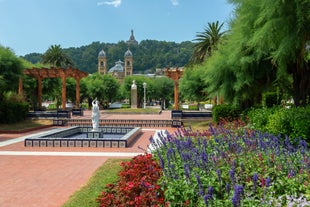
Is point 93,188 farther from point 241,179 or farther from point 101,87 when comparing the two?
point 101,87

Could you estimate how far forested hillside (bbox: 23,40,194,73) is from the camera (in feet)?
509

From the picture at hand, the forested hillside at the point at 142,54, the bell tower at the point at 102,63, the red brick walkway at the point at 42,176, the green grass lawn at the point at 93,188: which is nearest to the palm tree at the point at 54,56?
the red brick walkway at the point at 42,176

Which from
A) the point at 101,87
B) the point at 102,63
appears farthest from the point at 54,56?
the point at 102,63

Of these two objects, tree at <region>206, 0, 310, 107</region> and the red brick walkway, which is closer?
the red brick walkway

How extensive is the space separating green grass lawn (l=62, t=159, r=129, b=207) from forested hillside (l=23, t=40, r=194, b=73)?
143474mm

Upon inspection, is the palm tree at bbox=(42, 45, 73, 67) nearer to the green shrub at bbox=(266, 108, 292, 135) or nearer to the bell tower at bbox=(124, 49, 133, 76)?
the green shrub at bbox=(266, 108, 292, 135)

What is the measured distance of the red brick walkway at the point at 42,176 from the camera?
5.95 meters

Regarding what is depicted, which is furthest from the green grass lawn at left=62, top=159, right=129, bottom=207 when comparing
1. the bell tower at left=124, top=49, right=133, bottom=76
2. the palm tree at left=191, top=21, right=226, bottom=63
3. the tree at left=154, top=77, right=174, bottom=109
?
the bell tower at left=124, top=49, right=133, bottom=76

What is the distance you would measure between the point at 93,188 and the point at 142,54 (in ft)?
554

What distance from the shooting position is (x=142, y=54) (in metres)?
→ 172

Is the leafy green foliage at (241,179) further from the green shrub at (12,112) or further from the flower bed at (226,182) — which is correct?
the green shrub at (12,112)

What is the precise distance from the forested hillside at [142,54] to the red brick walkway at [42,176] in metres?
141

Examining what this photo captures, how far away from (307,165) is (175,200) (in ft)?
6.87

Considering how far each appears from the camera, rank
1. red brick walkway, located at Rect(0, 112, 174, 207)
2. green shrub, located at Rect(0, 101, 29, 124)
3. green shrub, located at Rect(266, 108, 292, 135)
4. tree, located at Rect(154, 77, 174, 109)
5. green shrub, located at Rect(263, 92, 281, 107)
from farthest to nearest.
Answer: tree, located at Rect(154, 77, 174, 109) < green shrub, located at Rect(263, 92, 281, 107) < green shrub, located at Rect(0, 101, 29, 124) < green shrub, located at Rect(266, 108, 292, 135) < red brick walkway, located at Rect(0, 112, 174, 207)
